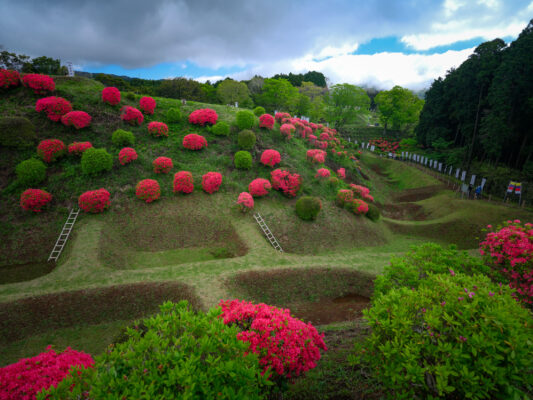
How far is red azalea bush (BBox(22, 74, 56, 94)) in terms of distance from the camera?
18.5m

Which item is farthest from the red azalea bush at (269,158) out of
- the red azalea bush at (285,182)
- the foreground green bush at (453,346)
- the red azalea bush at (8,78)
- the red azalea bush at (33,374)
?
the red azalea bush at (8,78)

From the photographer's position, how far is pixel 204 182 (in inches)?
669

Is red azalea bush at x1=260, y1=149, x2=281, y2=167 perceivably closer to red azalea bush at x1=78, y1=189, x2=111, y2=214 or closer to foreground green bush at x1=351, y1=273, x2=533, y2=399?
red azalea bush at x1=78, y1=189, x2=111, y2=214

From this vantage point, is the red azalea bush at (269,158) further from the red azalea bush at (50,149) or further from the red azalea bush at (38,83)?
the red azalea bush at (38,83)

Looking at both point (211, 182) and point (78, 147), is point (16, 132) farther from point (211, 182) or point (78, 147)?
point (211, 182)

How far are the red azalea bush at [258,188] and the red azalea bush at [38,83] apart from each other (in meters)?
18.7

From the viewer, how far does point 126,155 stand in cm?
1666

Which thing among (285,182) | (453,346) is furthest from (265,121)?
(453,346)

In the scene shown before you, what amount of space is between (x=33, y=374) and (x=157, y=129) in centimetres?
1862

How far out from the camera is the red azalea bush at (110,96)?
20.0m

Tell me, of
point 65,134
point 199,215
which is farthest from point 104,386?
point 65,134

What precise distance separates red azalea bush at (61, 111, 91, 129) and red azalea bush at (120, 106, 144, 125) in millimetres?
2633

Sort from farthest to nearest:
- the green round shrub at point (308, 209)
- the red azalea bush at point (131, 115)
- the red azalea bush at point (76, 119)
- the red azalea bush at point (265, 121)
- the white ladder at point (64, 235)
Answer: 1. the red azalea bush at point (265, 121)
2. the red azalea bush at point (131, 115)
3. the red azalea bush at point (76, 119)
4. the green round shrub at point (308, 209)
5. the white ladder at point (64, 235)

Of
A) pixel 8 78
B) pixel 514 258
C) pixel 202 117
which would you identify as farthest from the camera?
pixel 202 117
